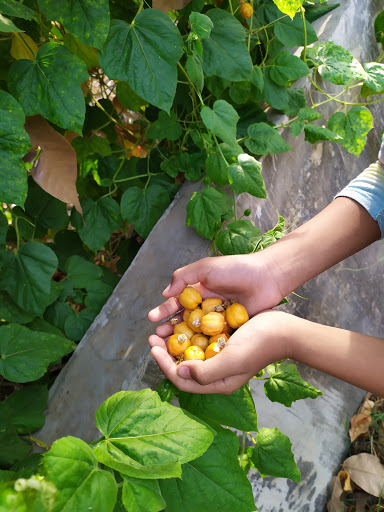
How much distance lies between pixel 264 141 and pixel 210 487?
0.87 metres

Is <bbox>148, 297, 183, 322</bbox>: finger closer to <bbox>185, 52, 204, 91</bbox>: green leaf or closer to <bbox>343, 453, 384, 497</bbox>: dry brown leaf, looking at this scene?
<bbox>185, 52, 204, 91</bbox>: green leaf

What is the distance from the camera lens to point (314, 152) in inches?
60.3

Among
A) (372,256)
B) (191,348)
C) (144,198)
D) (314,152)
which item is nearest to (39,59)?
(144,198)

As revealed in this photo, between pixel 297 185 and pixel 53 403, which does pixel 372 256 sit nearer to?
pixel 297 185

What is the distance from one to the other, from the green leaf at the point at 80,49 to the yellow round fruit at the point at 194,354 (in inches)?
30.2

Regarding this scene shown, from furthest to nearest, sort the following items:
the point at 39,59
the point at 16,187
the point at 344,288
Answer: the point at 344,288
the point at 39,59
the point at 16,187

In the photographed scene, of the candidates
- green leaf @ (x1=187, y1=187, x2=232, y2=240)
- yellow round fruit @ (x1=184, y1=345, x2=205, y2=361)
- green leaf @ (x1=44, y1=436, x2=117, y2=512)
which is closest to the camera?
green leaf @ (x1=44, y1=436, x2=117, y2=512)

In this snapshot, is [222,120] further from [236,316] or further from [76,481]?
[76,481]

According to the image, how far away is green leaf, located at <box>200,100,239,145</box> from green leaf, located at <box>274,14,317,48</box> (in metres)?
0.38

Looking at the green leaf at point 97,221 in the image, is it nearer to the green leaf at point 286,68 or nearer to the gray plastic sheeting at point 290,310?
the gray plastic sheeting at point 290,310

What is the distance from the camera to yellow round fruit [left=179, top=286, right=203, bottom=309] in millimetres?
1027

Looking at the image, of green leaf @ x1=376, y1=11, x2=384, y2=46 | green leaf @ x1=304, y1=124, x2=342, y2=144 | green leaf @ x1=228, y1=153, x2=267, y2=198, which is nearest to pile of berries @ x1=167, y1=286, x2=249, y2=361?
green leaf @ x1=228, y1=153, x2=267, y2=198

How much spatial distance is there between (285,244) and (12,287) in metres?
0.69

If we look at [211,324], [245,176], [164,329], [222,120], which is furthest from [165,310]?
[222,120]
